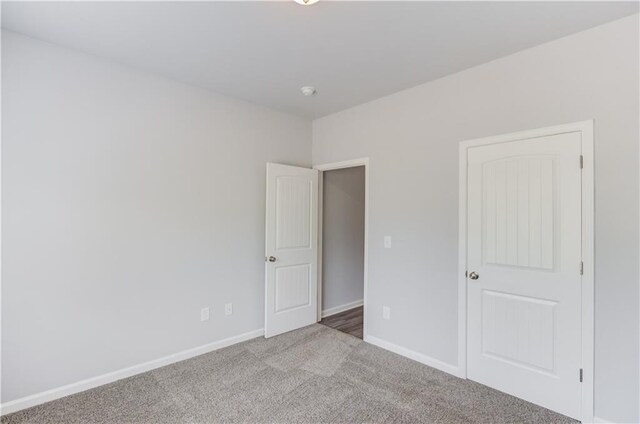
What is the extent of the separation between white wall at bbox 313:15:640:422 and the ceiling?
6.8 inches

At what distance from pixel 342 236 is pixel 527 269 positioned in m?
2.53

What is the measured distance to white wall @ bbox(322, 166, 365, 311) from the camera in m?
4.27

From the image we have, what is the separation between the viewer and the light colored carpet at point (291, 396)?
2.09m

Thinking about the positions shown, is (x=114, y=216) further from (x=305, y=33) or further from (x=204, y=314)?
(x=305, y=33)

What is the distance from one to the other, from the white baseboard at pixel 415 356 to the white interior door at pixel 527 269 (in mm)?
160

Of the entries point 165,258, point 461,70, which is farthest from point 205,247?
point 461,70

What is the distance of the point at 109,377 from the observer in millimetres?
2490

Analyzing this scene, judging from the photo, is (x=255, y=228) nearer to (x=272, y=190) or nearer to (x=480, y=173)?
(x=272, y=190)

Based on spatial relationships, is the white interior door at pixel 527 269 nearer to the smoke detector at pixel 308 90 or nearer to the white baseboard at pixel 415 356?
the white baseboard at pixel 415 356

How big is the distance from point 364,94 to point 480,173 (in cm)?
138

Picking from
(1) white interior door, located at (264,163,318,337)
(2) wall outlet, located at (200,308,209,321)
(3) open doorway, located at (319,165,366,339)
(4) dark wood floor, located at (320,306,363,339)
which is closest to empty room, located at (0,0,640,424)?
(2) wall outlet, located at (200,308,209,321)

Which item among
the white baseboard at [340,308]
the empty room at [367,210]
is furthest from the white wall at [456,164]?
the white baseboard at [340,308]

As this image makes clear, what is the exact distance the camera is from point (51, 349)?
226 centimetres

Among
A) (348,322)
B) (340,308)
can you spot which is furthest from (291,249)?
(340,308)
